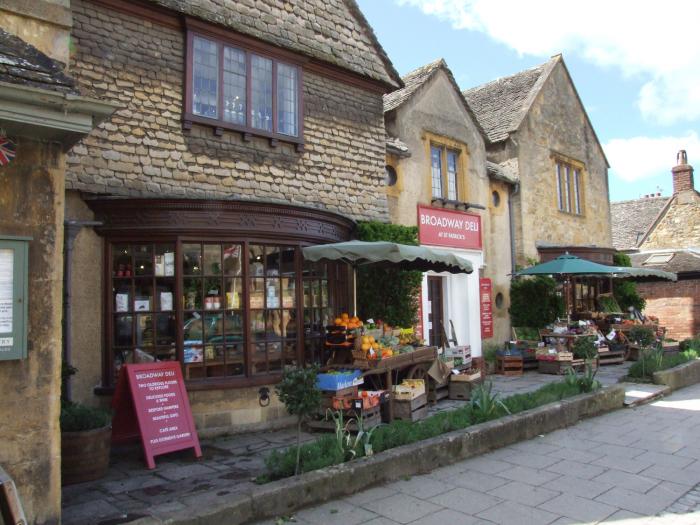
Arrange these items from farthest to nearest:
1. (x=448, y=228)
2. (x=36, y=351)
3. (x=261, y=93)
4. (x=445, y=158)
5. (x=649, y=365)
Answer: (x=445, y=158), (x=448, y=228), (x=649, y=365), (x=261, y=93), (x=36, y=351)

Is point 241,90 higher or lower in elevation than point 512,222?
higher

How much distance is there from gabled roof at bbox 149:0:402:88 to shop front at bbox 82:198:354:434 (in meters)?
2.92

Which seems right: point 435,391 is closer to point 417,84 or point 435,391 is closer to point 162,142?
point 162,142

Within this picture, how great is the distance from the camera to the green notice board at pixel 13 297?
3.99 meters

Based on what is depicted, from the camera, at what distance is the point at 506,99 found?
17.2 meters

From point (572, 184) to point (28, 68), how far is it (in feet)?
53.6

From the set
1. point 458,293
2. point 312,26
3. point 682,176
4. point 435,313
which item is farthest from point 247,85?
point 682,176

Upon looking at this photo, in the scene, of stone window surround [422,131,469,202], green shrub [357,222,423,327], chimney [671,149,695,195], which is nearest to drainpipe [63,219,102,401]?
green shrub [357,222,423,327]

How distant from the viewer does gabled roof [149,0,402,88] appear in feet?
27.7

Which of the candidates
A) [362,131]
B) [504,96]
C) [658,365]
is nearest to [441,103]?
[362,131]

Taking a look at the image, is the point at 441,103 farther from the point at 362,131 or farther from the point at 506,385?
the point at 506,385

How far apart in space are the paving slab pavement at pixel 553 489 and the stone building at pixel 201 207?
3128 millimetres

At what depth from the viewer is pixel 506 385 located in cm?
1130

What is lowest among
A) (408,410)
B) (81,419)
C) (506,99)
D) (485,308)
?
(408,410)
